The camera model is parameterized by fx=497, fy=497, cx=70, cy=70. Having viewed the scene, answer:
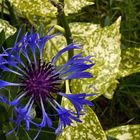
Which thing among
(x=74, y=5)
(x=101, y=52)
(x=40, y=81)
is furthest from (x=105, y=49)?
(x=40, y=81)

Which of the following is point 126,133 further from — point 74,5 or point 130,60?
point 74,5

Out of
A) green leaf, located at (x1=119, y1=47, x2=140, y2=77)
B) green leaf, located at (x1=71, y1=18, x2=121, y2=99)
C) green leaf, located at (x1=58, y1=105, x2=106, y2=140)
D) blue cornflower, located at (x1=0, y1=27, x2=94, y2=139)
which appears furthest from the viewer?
green leaf, located at (x1=119, y1=47, x2=140, y2=77)

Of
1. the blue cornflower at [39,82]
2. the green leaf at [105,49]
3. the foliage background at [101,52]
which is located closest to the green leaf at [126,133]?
the foliage background at [101,52]

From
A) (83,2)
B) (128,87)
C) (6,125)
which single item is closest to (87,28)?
(83,2)

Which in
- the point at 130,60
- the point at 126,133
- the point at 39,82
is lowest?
the point at 126,133

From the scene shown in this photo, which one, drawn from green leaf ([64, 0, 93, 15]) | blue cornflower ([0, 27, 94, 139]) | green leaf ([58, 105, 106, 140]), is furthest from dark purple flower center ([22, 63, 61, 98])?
green leaf ([64, 0, 93, 15])

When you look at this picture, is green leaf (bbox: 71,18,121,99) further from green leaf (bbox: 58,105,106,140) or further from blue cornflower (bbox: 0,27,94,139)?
blue cornflower (bbox: 0,27,94,139)

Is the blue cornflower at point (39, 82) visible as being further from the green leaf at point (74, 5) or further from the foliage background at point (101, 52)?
the green leaf at point (74, 5)
